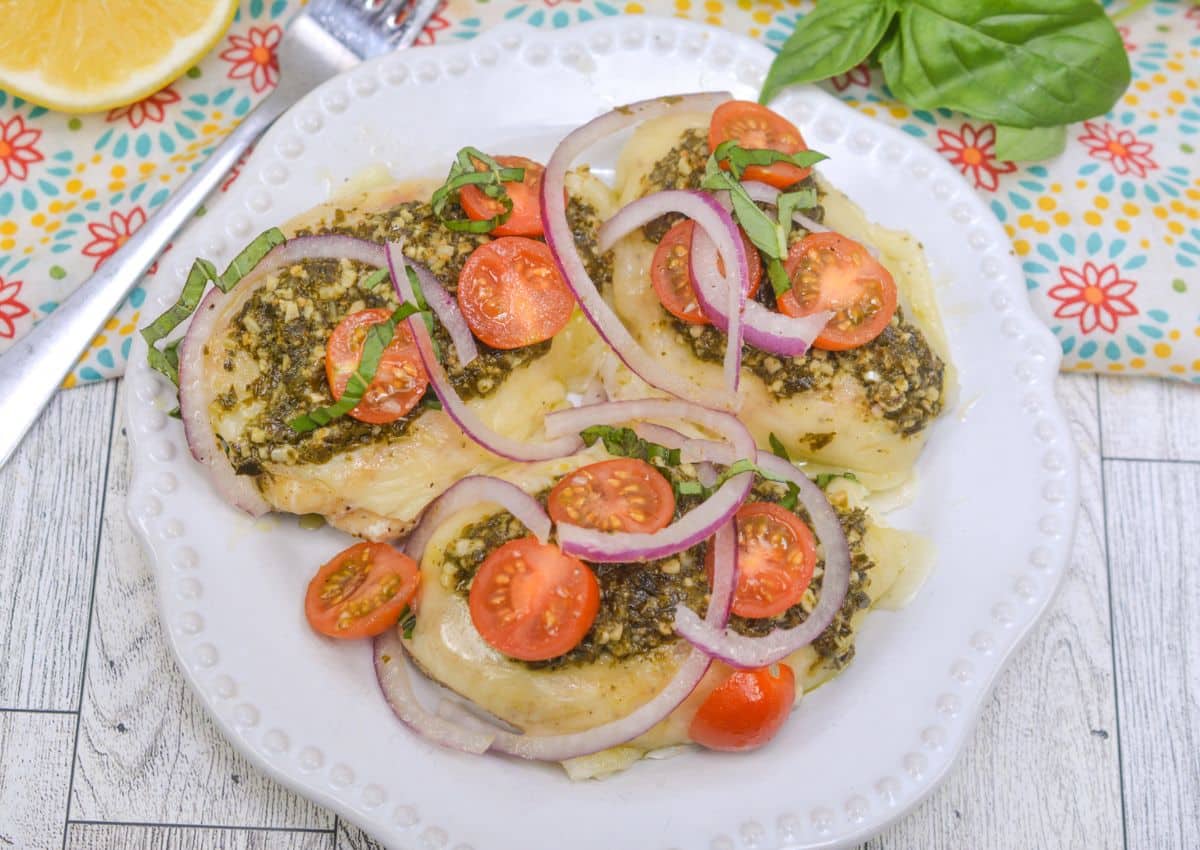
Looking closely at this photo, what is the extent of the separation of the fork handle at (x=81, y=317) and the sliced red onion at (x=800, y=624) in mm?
2120

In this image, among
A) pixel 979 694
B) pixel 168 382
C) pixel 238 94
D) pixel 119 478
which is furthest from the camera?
pixel 238 94

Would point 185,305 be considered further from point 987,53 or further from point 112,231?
point 987,53

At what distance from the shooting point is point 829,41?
12.4 ft

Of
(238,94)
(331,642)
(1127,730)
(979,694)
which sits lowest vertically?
(1127,730)

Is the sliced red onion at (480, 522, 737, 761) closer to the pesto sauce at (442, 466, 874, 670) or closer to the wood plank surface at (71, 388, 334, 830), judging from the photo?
the pesto sauce at (442, 466, 874, 670)

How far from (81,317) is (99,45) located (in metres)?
0.96

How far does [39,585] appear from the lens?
3.49 m

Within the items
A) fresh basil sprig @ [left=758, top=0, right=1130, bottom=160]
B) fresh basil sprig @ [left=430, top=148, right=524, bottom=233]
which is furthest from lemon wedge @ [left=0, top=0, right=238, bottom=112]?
fresh basil sprig @ [left=758, top=0, right=1130, bottom=160]

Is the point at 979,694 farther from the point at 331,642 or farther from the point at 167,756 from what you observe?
the point at 167,756

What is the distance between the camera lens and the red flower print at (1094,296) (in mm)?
3795

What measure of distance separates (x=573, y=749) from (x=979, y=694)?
1.15 meters

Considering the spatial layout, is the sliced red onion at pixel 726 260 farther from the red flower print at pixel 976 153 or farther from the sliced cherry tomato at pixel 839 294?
the red flower print at pixel 976 153

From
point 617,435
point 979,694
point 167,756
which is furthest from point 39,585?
point 979,694

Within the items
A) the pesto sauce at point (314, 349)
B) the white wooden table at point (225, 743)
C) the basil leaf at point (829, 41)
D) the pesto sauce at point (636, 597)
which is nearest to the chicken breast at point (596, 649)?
the pesto sauce at point (636, 597)
